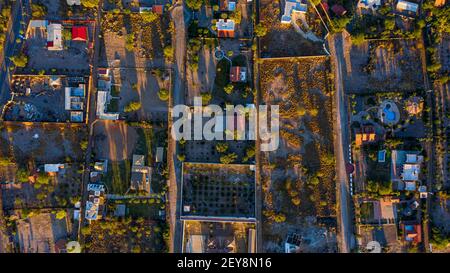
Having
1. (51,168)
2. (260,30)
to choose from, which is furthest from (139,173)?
(260,30)

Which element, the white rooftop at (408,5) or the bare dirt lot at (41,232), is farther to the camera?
the white rooftop at (408,5)

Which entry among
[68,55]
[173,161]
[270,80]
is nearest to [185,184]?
[173,161]

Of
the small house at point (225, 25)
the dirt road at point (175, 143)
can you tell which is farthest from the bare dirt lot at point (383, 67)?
the dirt road at point (175, 143)

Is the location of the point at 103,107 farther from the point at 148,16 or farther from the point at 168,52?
the point at 148,16

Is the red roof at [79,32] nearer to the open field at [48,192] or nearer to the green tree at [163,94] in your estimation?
the green tree at [163,94]

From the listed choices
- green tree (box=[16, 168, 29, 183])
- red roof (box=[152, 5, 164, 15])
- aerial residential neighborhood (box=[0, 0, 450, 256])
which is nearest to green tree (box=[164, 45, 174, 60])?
aerial residential neighborhood (box=[0, 0, 450, 256])

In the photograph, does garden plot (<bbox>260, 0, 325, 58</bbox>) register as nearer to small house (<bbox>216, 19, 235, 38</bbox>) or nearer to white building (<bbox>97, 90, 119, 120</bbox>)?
small house (<bbox>216, 19, 235, 38</bbox>)

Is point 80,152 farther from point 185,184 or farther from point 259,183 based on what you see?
point 259,183
